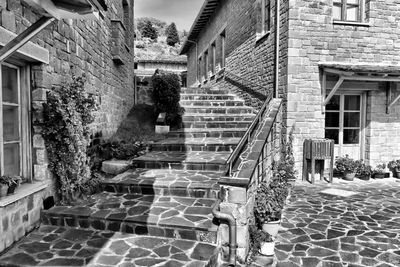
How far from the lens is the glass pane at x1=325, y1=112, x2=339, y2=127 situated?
295 inches

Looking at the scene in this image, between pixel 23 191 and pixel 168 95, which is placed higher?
pixel 168 95

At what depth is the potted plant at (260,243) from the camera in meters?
3.48

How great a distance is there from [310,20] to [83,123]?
5.56m

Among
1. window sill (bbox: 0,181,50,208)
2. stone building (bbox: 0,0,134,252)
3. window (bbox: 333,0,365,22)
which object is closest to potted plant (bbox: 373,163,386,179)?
window (bbox: 333,0,365,22)

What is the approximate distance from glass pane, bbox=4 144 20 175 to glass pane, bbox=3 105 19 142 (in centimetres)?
10

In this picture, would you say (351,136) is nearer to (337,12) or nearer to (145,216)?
(337,12)

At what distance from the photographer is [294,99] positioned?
22.3 ft

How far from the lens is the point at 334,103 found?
296 inches

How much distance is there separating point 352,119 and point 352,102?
1.45 ft

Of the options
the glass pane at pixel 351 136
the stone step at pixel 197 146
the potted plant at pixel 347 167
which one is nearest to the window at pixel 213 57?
the glass pane at pixel 351 136

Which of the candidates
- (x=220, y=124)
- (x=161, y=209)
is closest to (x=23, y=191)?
(x=161, y=209)

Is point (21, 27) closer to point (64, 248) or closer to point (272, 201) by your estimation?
point (64, 248)

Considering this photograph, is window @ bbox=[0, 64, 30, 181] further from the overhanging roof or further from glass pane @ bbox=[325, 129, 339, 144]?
the overhanging roof

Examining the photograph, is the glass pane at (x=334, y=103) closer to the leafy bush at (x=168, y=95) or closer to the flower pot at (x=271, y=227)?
the leafy bush at (x=168, y=95)
